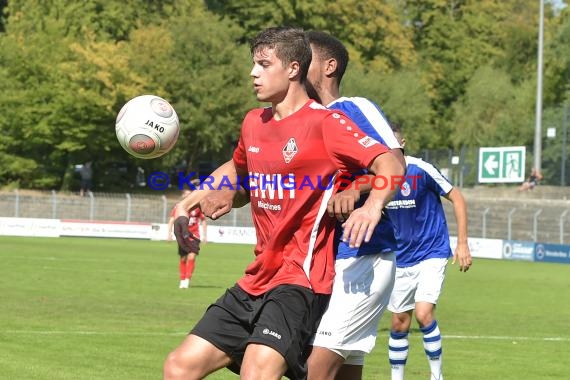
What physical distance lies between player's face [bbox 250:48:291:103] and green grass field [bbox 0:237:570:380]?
4.72 m

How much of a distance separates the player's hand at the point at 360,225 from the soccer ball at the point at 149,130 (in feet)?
7.73

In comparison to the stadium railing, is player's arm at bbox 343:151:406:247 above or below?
above

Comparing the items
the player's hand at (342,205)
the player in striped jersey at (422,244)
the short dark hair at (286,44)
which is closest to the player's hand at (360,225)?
the player's hand at (342,205)

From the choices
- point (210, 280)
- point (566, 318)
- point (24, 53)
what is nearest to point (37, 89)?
point (24, 53)

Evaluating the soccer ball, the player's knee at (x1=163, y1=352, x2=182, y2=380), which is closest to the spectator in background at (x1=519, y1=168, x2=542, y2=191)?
the soccer ball

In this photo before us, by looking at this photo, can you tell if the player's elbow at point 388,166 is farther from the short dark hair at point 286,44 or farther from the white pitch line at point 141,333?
the white pitch line at point 141,333

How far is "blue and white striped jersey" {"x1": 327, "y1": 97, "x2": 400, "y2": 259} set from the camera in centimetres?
652

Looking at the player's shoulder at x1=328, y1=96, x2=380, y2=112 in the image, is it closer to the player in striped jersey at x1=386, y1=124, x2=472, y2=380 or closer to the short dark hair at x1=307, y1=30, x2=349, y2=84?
the short dark hair at x1=307, y1=30, x2=349, y2=84

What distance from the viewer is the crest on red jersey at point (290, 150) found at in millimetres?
6086

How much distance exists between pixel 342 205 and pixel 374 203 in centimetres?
21

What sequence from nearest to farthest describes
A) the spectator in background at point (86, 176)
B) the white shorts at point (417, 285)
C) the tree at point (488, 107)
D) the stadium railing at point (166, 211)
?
the white shorts at point (417, 285) → the stadium railing at point (166, 211) → the spectator in background at point (86, 176) → the tree at point (488, 107)

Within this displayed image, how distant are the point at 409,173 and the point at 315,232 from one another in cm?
458

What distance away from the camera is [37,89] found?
57094mm

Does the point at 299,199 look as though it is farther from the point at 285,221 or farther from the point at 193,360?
the point at 193,360
